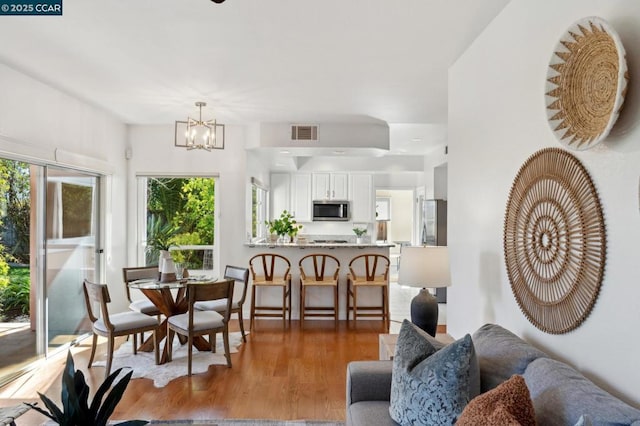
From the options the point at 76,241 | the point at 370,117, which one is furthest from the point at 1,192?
the point at 370,117

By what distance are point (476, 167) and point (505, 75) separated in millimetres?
640

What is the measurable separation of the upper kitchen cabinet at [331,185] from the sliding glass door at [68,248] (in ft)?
15.0

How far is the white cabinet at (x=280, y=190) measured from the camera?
872 cm

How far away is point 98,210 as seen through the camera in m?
5.02

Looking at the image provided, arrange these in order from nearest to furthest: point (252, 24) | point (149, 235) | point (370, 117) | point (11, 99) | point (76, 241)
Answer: point (252, 24) < point (11, 99) < point (76, 241) < point (370, 117) < point (149, 235)

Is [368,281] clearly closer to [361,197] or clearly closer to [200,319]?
[200,319]

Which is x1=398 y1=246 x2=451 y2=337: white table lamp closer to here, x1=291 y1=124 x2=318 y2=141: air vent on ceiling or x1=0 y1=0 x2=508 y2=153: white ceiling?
x1=0 y1=0 x2=508 y2=153: white ceiling

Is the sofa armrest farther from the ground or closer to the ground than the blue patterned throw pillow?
closer to the ground

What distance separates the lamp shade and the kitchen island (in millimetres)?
2765

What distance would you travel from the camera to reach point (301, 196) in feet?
28.6

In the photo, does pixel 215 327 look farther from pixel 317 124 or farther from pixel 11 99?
pixel 317 124

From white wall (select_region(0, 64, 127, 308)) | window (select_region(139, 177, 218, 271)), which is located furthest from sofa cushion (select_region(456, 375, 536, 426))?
window (select_region(139, 177, 218, 271))

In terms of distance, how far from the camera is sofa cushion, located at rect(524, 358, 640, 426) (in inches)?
47.3

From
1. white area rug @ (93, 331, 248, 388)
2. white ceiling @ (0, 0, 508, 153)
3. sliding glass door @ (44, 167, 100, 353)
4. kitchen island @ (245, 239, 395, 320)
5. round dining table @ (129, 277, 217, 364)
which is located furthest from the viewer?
kitchen island @ (245, 239, 395, 320)
